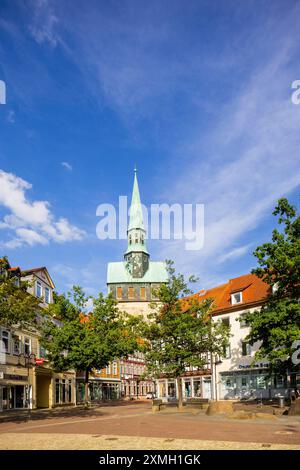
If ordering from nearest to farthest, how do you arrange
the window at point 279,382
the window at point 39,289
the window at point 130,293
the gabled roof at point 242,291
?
the window at point 279,382 → the window at point 39,289 → the gabled roof at point 242,291 → the window at point 130,293

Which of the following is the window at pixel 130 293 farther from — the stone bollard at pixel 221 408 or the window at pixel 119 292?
the stone bollard at pixel 221 408

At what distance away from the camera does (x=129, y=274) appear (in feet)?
374

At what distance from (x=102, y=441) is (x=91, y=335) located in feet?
73.0

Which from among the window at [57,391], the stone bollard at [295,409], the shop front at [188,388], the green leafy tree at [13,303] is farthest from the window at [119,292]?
the green leafy tree at [13,303]

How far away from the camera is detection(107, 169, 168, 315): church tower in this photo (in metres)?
111

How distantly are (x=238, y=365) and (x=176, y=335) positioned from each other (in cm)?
1370

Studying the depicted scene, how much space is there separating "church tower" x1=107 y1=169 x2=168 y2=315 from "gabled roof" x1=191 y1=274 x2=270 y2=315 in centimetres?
5430

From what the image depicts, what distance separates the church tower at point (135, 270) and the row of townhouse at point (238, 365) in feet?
183

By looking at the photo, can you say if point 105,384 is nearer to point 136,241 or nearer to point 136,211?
point 136,241

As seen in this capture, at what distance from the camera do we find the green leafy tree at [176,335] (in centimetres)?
3634

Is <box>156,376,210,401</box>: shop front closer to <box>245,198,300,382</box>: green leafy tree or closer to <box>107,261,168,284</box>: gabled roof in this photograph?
<box>245,198,300,382</box>: green leafy tree
